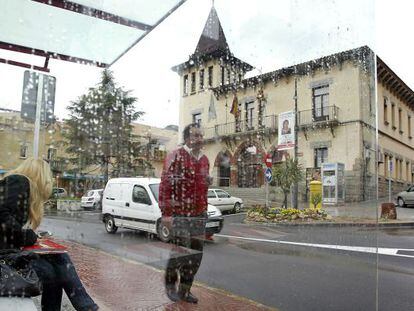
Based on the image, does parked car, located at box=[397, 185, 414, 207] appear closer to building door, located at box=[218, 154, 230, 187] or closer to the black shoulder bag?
building door, located at box=[218, 154, 230, 187]

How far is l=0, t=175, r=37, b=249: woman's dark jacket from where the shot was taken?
1.20 metres

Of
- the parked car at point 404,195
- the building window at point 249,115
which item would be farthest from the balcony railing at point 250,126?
the parked car at point 404,195

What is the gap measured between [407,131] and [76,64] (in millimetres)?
1384

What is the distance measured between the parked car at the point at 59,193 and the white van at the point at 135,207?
6.5 inches

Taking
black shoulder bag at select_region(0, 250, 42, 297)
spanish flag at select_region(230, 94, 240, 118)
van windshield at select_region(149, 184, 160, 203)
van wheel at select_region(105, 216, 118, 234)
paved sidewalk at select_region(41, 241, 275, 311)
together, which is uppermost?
spanish flag at select_region(230, 94, 240, 118)

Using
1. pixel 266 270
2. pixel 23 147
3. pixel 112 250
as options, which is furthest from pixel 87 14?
pixel 266 270

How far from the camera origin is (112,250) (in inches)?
67.8

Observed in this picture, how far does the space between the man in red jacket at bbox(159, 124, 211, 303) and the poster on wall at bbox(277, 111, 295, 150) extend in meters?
0.27

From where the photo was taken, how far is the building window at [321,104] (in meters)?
1.30

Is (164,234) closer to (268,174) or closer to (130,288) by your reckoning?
(268,174)

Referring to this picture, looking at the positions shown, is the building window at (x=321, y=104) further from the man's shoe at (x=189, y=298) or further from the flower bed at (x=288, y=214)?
the man's shoe at (x=189, y=298)

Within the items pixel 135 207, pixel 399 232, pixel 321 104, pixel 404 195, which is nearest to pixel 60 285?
pixel 135 207

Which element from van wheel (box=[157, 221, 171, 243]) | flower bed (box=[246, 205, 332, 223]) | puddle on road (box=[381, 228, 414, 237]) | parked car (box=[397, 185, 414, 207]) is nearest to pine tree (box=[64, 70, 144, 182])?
van wheel (box=[157, 221, 171, 243])

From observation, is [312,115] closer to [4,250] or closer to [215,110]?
[215,110]
